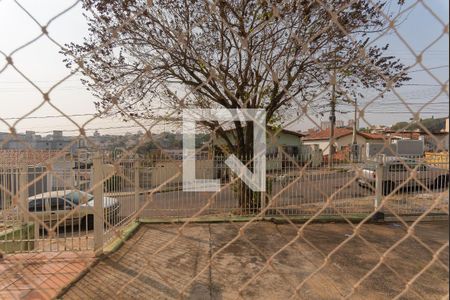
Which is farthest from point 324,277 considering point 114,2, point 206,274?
point 114,2

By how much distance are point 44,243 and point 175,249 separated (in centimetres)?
167

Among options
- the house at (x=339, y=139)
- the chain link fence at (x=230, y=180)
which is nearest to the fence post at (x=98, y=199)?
the chain link fence at (x=230, y=180)

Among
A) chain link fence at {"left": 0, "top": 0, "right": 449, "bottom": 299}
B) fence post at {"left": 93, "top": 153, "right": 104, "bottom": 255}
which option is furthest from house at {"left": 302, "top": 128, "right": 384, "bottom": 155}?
fence post at {"left": 93, "top": 153, "right": 104, "bottom": 255}

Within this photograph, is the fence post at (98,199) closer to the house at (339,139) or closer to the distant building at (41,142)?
the distant building at (41,142)

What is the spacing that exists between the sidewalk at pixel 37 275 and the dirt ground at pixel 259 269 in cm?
17

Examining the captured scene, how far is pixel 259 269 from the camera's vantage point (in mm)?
3842

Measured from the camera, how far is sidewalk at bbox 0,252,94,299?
297cm

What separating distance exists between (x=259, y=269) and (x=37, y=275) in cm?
242

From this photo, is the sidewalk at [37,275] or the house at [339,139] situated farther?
the sidewalk at [37,275]

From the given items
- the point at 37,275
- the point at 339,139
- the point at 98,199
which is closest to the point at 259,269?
the point at 339,139

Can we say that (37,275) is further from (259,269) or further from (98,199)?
(259,269)

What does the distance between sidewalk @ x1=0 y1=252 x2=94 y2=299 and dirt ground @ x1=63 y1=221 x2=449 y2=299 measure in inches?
6.6

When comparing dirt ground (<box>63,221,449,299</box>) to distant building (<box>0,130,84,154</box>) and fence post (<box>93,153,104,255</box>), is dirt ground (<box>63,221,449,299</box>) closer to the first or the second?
fence post (<box>93,153,104,255</box>)

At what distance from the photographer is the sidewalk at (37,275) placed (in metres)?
2.97
